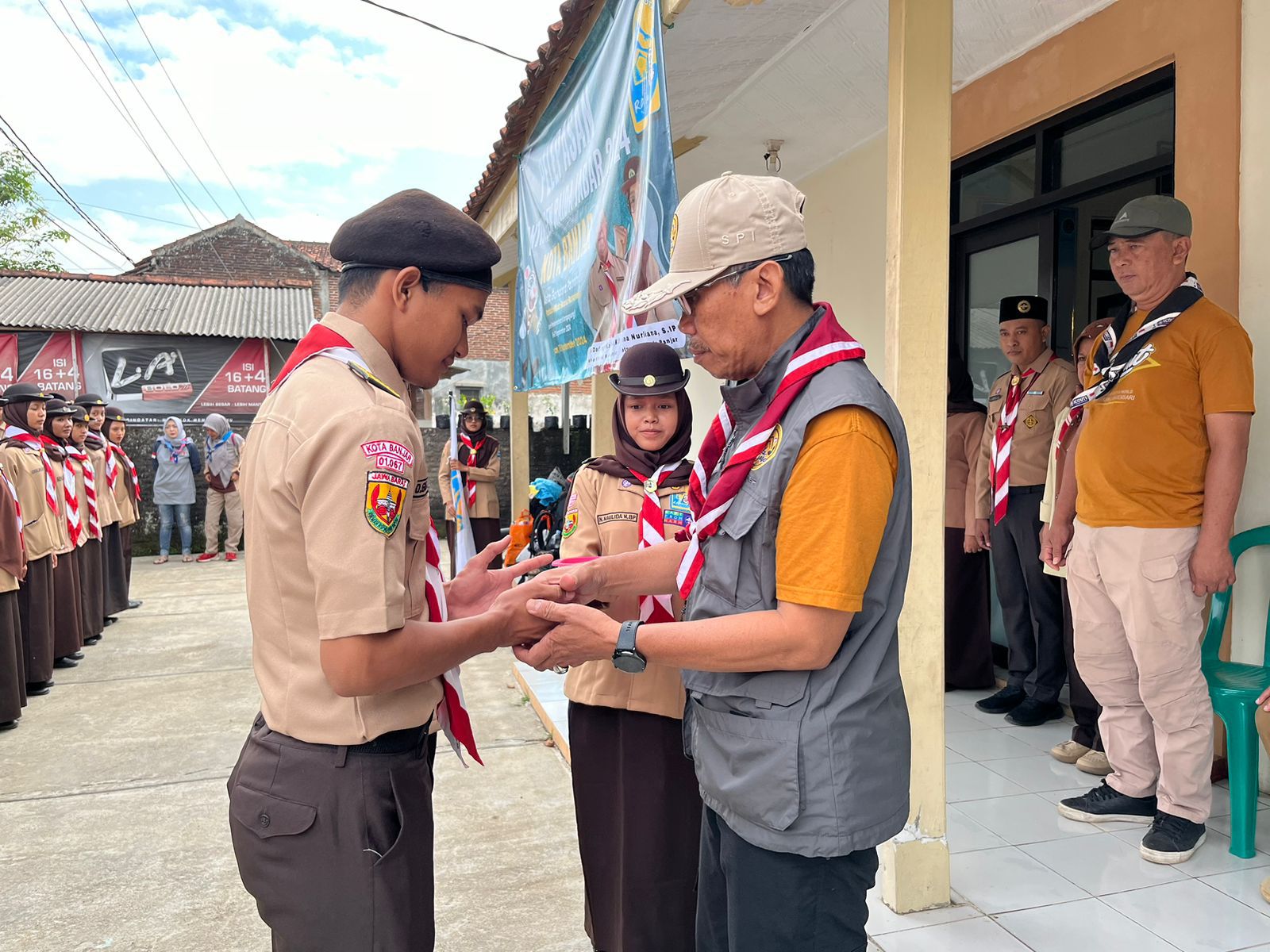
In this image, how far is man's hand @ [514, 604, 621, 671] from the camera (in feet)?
5.26

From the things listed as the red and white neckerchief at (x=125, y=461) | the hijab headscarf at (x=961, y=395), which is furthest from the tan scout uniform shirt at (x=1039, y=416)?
the red and white neckerchief at (x=125, y=461)

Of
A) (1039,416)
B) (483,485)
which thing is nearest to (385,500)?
(1039,416)

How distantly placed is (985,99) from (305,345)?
4702 mm

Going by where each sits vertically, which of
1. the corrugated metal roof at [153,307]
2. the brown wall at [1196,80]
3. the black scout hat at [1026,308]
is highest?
the corrugated metal roof at [153,307]

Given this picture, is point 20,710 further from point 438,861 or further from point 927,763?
point 927,763

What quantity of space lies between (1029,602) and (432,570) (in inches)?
153

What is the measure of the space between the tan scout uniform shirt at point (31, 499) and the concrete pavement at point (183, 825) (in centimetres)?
101

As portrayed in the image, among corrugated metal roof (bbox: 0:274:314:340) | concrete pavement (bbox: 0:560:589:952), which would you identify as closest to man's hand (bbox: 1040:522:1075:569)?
concrete pavement (bbox: 0:560:589:952)

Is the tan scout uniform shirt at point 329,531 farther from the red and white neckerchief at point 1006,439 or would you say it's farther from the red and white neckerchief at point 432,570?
the red and white neckerchief at point 1006,439

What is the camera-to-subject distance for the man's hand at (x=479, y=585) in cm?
196

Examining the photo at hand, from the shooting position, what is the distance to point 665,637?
1.49 meters

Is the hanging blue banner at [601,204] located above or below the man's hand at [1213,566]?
above

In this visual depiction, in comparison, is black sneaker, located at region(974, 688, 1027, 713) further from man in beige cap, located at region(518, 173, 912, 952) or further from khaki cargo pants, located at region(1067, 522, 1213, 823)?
man in beige cap, located at region(518, 173, 912, 952)

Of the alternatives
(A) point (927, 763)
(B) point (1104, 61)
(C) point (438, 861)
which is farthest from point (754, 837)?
(B) point (1104, 61)
